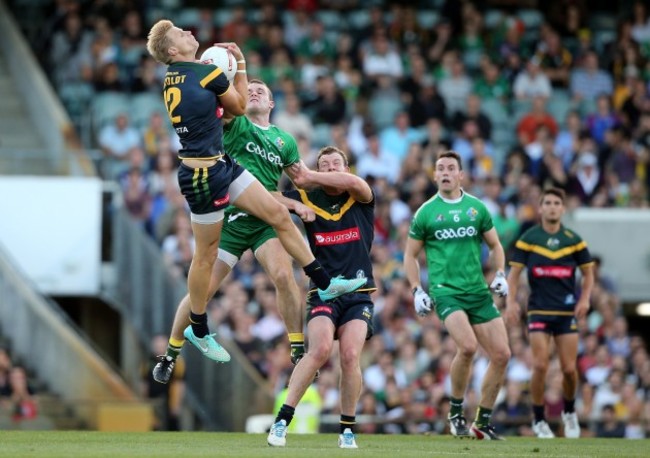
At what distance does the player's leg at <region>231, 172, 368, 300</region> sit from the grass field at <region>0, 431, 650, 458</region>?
1286mm

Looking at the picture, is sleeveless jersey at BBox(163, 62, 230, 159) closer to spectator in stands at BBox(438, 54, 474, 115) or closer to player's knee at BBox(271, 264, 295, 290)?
player's knee at BBox(271, 264, 295, 290)

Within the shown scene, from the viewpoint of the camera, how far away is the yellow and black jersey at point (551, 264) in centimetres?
1605

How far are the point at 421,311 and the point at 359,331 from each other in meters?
1.35

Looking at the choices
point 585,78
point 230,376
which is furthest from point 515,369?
point 585,78

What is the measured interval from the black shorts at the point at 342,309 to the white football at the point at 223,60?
1.91 meters

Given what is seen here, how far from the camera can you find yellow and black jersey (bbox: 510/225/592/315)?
16.0 metres

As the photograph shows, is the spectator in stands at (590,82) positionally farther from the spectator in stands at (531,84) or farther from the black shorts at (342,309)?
the black shorts at (342,309)

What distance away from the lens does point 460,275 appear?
1454 centimetres

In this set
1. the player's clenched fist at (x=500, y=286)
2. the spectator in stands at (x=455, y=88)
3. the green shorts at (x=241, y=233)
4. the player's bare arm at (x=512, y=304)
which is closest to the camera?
the green shorts at (x=241, y=233)

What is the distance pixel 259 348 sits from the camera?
19.8m

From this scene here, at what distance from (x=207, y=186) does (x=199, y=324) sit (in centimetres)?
130

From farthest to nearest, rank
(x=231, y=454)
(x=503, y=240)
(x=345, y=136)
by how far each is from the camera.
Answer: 1. (x=345, y=136)
2. (x=503, y=240)
3. (x=231, y=454)

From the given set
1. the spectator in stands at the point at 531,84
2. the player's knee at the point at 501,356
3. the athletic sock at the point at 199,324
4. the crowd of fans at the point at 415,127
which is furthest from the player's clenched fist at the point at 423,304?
the spectator in stands at the point at 531,84

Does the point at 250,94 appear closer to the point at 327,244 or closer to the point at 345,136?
the point at 327,244
